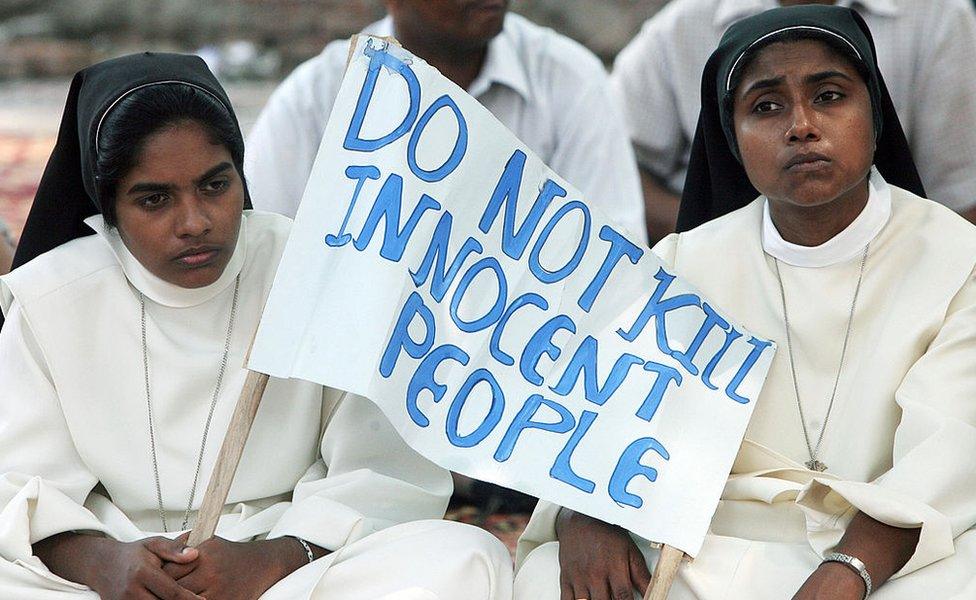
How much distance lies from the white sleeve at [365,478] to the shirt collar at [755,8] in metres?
2.58

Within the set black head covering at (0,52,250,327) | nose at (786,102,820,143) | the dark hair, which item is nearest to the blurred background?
black head covering at (0,52,250,327)

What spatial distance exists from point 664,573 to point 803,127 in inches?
42.2

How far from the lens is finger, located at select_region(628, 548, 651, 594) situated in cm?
339

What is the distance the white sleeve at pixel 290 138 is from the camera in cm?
580

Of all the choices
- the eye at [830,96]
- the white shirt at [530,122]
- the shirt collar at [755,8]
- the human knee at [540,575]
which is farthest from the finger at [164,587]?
the shirt collar at [755,8]

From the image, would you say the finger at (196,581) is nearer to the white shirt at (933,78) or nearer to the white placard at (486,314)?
the white placard at (486,314)

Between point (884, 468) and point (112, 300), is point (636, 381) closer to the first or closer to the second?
point (884, 468)

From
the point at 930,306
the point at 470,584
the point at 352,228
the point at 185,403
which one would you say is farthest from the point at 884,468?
the point at 185,403

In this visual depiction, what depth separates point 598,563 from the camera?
3.42 meters

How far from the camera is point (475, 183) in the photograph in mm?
3486

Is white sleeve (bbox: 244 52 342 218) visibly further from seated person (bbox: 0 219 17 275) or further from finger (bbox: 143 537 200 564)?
finger (bbox: 143 537 200 564)

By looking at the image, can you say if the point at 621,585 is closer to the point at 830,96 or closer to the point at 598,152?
the point at 830,96

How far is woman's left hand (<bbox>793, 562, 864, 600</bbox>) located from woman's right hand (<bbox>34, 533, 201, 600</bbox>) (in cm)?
133

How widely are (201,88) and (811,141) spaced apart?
1.47 metres
